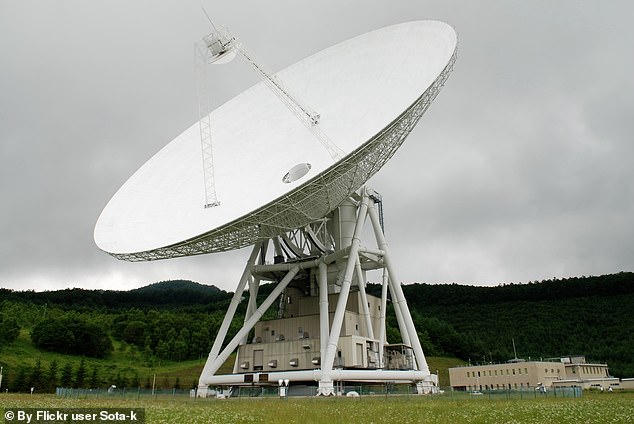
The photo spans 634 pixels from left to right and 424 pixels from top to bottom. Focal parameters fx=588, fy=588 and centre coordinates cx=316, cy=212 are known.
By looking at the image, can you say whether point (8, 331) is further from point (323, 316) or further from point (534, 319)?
point (534, 319)

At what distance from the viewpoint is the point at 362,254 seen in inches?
1391

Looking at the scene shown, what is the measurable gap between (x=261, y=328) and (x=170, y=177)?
1175cm

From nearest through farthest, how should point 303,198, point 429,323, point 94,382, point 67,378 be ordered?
point 303,198, point 67,378, point 94,382, point 429,323

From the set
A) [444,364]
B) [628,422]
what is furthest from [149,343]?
[628,422]

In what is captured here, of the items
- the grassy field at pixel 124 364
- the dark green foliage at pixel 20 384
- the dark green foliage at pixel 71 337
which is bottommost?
the dark green foliage at pixel 20 384

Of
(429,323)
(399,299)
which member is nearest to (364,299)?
(399,299)

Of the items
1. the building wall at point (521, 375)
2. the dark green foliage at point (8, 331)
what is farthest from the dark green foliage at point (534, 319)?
the dark green foliage at point (8, 331)

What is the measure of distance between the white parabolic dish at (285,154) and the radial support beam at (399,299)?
6.01 m

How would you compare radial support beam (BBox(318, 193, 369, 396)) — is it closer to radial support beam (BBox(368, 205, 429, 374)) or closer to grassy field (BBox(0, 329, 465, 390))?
radial support beam (BBox(368, 205, 429, 374))

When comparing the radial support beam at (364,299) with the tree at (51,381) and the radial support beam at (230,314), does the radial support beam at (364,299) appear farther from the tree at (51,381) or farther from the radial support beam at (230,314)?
the tree at (51,381)

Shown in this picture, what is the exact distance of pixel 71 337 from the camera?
80938mm

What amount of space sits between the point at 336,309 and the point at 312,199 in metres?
7.05

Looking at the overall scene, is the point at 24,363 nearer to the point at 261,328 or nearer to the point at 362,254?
the point at 261,328

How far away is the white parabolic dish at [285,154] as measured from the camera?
27.3 m
